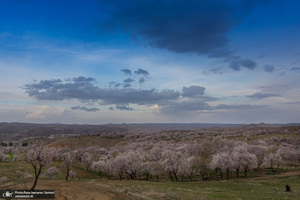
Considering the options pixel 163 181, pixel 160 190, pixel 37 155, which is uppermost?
pixel 37 155

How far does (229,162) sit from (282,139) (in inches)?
3712

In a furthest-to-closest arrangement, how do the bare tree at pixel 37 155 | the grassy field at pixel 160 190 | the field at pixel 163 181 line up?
the field at pixel 163 181 < the bare tree at pixel 37 155 < the grassy field at pixel 160 190

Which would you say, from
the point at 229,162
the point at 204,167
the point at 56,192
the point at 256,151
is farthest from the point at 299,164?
the point at 56,192

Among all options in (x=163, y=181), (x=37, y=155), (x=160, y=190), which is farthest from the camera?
(x=163, y=181)

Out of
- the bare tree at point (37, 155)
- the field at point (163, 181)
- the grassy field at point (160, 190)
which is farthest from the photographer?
the field at point (163, 181)

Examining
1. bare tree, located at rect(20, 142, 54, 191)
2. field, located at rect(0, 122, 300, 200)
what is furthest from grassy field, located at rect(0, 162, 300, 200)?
bare tree, located at rect(20, 142, 54, 191)

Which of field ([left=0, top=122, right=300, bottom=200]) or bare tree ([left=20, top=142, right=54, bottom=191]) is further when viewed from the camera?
field ([left=0, top=122, right=300, bottom=200])

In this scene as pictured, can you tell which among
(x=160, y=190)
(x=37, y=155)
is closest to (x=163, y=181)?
(x=160, y=190)

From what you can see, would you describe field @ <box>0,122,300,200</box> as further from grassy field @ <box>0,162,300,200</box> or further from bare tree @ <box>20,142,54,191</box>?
bare tree @ <box>20,142,54,191</box>

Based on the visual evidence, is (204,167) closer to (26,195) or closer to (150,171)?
(150,171)

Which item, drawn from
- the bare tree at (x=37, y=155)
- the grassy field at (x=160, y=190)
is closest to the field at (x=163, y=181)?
the grassy field at (x=160, y=190)

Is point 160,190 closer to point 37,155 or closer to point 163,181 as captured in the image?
point 37,155

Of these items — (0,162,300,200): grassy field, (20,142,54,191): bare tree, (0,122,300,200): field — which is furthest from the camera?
(0,122,300,200): field

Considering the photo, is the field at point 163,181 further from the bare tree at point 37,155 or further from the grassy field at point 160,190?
the bare tree at point 37,155
